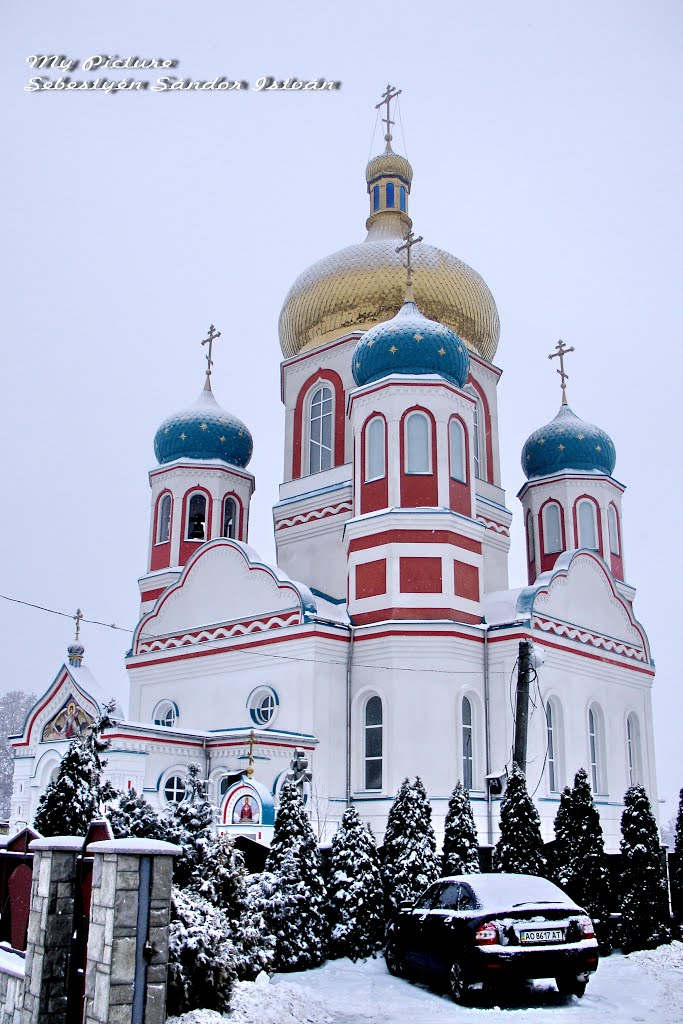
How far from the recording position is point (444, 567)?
15.3m

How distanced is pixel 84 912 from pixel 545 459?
17556 mm

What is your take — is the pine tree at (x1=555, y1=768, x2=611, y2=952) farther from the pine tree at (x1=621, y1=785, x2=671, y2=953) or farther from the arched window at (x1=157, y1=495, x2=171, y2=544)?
the arched window at (x1=157, y1=495, x2=171, y2=544)

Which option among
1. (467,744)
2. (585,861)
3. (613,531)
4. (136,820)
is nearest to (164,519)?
(467,744)

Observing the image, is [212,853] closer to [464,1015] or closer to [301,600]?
[464,1015]

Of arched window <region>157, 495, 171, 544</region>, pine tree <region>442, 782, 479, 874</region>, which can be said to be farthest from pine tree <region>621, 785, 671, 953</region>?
arched window <region>157, 495, 171, 544</region>

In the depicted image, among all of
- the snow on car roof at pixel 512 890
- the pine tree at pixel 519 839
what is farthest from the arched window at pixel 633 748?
the snow on car roof at pixel 512 890

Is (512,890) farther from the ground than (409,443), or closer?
closer

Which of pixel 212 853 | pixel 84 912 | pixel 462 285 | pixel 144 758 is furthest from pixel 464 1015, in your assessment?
pixel 462 285

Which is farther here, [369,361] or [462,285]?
[462,285]

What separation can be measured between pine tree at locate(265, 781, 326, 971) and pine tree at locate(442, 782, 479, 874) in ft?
4.90

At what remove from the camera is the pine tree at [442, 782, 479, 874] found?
10320 millimetres

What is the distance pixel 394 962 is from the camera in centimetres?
834

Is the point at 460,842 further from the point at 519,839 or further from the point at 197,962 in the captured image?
the point at 197,962

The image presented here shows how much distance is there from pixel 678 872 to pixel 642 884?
0.68 m
